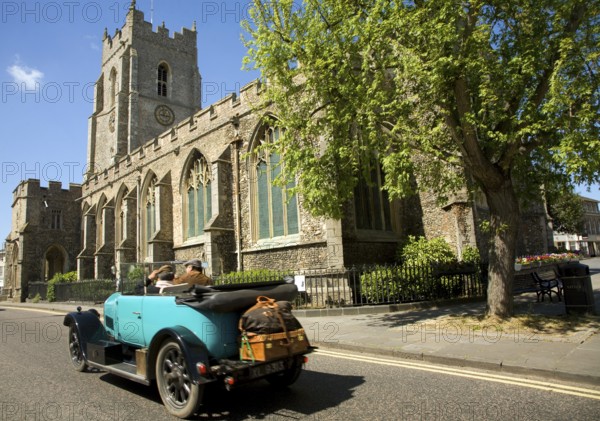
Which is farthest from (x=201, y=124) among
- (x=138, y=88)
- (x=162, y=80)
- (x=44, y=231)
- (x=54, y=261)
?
(x=54, y=261)

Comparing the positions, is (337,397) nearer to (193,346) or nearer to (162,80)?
(193,346)

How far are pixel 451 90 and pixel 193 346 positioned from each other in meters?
7.12

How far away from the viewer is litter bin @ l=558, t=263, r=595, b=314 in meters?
8.45

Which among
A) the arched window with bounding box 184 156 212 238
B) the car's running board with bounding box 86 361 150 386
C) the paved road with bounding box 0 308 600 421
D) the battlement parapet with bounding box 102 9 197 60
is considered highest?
the battlement parapet with bounding box 102 9 197 60

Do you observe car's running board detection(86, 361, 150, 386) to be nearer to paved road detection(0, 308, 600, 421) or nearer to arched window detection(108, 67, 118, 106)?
paved road detection(0, 308, 600, 421)

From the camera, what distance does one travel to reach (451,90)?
8.23m

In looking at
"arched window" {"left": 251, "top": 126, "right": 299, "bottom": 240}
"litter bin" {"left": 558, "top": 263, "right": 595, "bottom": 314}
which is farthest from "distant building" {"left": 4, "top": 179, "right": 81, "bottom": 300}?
"litter bin" {"left": 558, "top": 263, "right": 595, "bottom": 314}

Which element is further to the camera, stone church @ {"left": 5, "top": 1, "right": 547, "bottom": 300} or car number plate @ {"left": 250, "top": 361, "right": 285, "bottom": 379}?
stone church @ {"left": 5, "top": 1, "right": 547, "bottom": 300}

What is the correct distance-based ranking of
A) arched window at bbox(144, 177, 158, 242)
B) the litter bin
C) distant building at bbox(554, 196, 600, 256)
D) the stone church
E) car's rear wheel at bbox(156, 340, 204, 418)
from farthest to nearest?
1. distant building at bbox(554, 196, 600, 256)
2. arched window at bbox(144, 177, 158, 242)
3. the stone church
4. the litter bin
5. car's rear wheel at bbox(156, 340, 204, 418)

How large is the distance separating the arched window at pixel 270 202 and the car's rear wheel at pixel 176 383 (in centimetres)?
1160

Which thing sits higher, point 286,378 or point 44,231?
point 44,231

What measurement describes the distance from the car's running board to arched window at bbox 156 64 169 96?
4084 centimetres

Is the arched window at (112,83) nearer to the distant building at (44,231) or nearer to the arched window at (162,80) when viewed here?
the arched window at (162,80)

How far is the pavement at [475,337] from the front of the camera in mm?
5473
